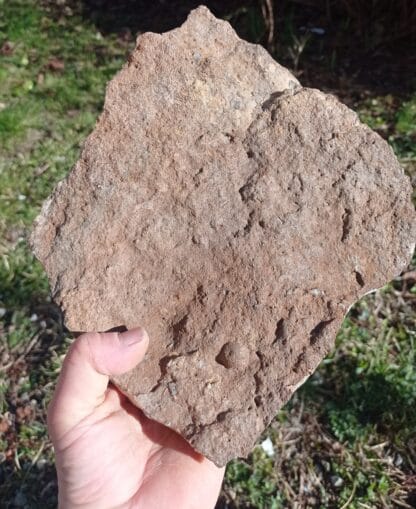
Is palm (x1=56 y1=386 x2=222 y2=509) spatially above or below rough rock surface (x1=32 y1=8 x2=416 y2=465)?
below

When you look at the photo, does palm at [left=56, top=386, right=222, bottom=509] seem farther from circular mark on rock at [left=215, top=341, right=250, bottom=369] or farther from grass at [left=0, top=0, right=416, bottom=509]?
grass at [left=0, top=0, right=416, bottom=509]

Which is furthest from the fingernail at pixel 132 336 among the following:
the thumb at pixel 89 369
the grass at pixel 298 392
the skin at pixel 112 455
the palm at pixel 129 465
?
the grass at pixel 298 392

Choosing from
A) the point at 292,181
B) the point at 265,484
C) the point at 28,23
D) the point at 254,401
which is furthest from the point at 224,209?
the point at 28,23

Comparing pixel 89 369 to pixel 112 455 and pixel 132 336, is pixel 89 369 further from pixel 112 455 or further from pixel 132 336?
pixel 112 455

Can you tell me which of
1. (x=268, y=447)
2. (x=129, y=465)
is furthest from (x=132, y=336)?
(x=268, y=447)

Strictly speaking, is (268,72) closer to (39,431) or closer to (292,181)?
(292,181)

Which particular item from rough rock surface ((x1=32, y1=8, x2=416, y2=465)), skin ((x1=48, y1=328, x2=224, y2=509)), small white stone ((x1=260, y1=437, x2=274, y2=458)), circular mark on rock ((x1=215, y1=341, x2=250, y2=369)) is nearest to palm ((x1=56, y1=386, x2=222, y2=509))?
skin ((x1=48, y1=328, x2=224, y2=509))

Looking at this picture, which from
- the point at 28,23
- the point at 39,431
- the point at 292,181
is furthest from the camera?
Answer: the point at 28,23
